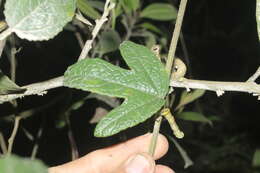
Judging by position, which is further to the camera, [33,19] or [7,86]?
[7,86]

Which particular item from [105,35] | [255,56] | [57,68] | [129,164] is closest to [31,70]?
[57,68]

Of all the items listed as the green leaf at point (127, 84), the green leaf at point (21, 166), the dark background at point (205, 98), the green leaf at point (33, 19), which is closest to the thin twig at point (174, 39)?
the green leaf at point (127, 84)

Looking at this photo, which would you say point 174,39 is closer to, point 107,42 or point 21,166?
point 21,166

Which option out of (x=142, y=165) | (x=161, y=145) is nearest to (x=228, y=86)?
(x=142, y=165)

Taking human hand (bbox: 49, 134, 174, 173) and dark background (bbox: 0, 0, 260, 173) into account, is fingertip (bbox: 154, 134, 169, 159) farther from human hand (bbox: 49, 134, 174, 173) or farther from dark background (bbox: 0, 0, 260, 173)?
dark background (bbox: 0, 0, 260, 173)

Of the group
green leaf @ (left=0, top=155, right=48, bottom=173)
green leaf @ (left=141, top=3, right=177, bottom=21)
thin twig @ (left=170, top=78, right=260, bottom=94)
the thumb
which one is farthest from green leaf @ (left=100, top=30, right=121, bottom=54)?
green leaf @ (left=0, top=155, right=48, bottom=173)

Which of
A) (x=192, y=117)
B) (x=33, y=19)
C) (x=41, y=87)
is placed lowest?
(x=192, y=117)
